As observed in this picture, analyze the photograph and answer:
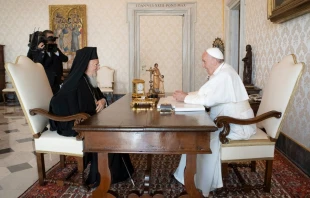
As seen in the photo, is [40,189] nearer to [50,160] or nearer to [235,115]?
[50,160]

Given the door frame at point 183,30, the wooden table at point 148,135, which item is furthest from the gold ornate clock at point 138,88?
the door frame at point 183,30

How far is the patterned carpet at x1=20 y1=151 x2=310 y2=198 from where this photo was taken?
268cm

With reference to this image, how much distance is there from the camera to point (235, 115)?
2658 millimetres

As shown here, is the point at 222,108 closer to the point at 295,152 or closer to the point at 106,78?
the point at 295,152

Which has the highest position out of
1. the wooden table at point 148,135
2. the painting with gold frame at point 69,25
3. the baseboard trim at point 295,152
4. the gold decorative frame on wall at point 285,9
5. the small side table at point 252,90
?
the painting with gold frame at point 69,25

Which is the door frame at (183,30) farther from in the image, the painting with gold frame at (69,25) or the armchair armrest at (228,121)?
the armchair armrest at (228,121)

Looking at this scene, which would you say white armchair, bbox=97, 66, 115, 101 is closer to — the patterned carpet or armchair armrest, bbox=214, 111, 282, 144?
the patterned carpet

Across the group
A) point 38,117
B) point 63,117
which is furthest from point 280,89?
point 38,117

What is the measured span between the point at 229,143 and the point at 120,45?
657 cm

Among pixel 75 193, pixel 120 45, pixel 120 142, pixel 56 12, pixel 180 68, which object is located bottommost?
pixel 75 193

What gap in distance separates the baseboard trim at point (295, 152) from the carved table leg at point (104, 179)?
2.24m

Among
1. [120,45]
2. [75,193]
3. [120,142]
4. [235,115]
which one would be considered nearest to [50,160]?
[75,193]

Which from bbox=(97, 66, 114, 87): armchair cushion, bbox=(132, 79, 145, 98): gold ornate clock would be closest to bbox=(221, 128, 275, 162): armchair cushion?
bbox=(132, 79, 145, 98): gold ornate clock

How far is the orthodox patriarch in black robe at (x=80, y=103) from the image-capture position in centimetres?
275
